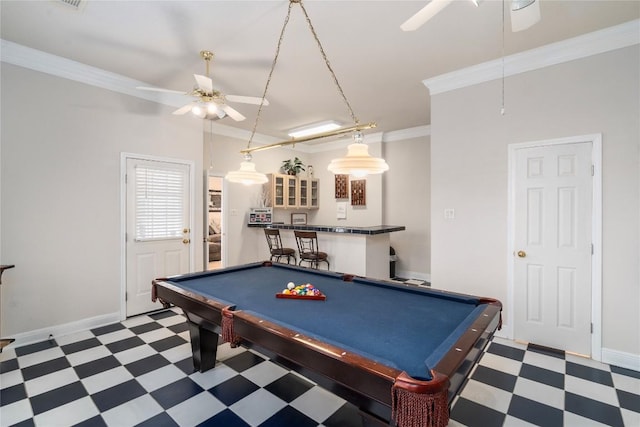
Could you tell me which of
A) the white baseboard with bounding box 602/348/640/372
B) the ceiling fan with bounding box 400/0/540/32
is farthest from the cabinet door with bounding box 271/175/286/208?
the white baseboard with bounding box 602/348/640/372

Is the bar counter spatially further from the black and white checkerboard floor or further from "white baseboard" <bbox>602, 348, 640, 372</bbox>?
"white baseboard" <bbox>602, 348, 640, 372</bbox>

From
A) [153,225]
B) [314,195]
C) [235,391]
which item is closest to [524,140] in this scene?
[235,391]

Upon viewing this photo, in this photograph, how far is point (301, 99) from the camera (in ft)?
13.6

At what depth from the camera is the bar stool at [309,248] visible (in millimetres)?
4637

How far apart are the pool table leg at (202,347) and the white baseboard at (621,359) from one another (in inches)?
135

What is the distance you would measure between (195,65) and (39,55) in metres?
1.46

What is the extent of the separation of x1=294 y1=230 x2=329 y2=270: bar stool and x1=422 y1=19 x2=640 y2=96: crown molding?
258 centimetres

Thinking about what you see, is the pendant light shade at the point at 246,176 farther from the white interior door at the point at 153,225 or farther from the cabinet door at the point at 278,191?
the cabinet door at the point at 278,191

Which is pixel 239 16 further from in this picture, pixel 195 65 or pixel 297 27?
pixel 195 65

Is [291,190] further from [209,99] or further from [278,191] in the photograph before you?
[209,99]

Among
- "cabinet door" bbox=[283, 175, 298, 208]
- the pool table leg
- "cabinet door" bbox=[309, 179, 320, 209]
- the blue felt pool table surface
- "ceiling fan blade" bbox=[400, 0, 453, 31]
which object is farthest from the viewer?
"cabinet door" bbox=[309, 179, 320, 209]

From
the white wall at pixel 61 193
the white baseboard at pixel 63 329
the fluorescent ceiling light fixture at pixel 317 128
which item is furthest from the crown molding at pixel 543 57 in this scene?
the white baseboard at pixel 63 329

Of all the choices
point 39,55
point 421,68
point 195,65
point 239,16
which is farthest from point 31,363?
point 421,68

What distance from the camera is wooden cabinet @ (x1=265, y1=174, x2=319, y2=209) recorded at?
609 centimetres
